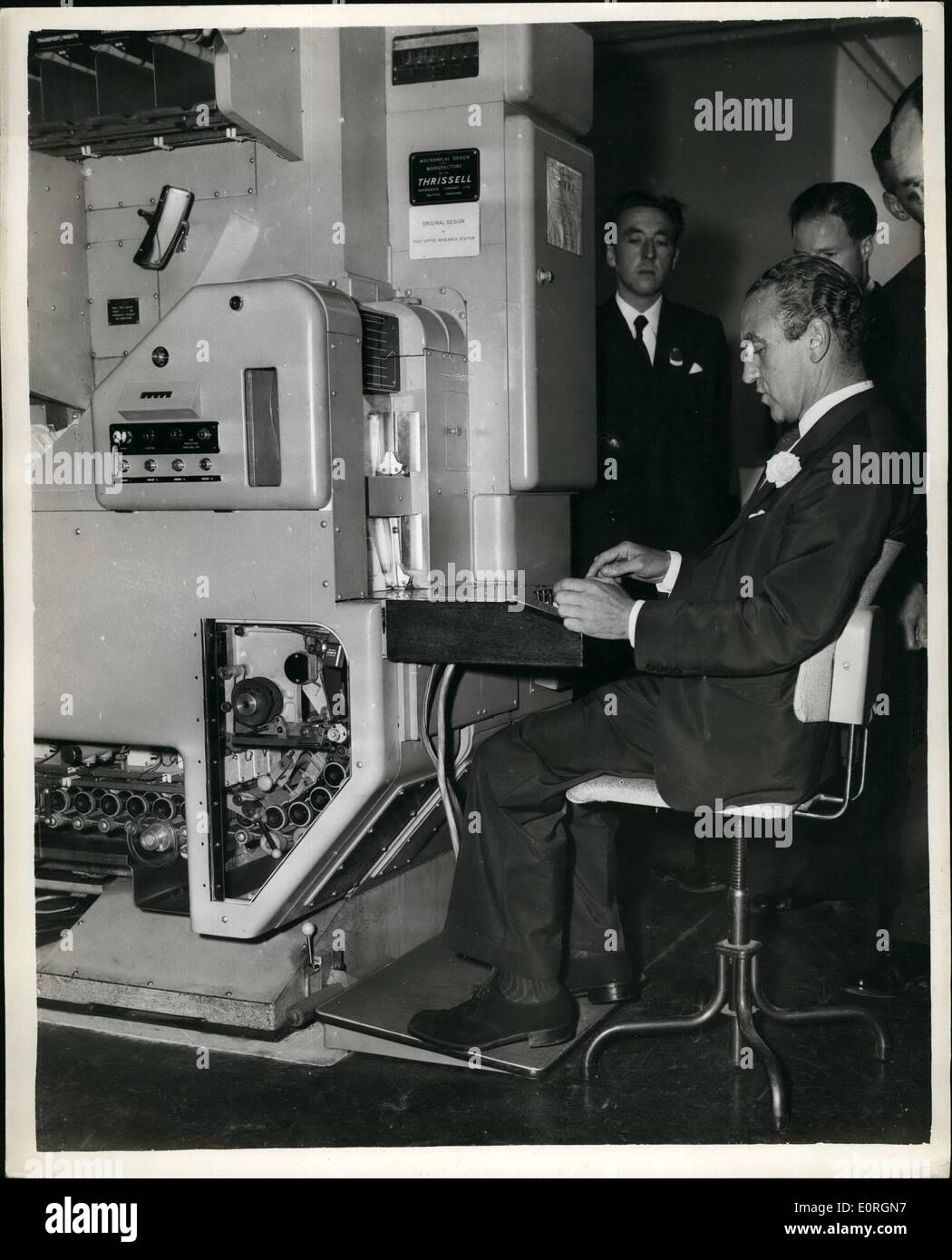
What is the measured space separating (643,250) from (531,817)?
221 cm

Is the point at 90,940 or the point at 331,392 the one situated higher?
the point at 331,392

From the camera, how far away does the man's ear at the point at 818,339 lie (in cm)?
252

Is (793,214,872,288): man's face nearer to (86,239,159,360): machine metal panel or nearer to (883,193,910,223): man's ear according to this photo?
(883,193,910,223): man's ear

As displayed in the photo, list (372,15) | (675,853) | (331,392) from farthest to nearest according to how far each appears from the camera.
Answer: (675,853), (331,392), (372,15)

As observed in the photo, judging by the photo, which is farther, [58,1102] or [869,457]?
[58,1102]

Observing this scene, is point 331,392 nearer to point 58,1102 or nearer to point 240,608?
point 240,608

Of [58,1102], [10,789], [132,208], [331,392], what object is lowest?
[58,1102]

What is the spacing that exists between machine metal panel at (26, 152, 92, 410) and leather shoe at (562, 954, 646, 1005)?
2.12 meters

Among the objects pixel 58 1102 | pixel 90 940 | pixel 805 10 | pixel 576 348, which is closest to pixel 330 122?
pixel 576 348

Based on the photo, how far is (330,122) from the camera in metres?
3.02

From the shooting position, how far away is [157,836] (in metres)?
3.10

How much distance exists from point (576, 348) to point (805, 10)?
4.04 ft

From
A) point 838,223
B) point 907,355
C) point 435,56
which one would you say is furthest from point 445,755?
point 838,223

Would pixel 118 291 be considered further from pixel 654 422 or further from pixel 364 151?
pixel 654 422
